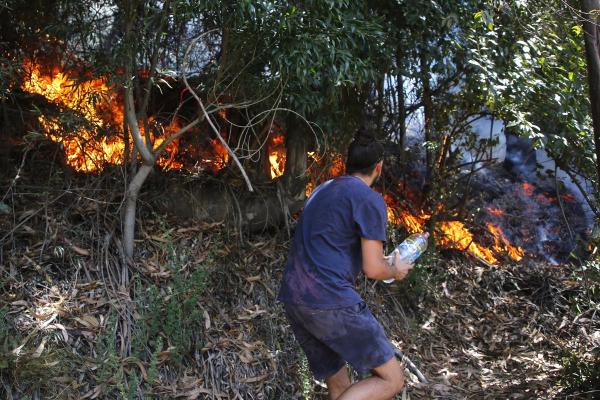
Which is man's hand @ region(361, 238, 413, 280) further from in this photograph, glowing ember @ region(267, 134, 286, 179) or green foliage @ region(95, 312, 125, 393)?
glowing ember @ region(267, 134, 286, 179)

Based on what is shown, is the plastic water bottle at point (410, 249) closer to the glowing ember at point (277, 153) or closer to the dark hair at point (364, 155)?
the dark hair at point (364, 155)

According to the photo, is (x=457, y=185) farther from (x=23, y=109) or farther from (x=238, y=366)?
(x=23, y=109)

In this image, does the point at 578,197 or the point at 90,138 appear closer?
the point at 90,138

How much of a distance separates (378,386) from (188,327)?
6.55ft

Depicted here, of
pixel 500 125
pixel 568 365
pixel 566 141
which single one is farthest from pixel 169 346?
pixel 500 125

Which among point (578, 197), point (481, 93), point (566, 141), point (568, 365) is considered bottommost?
point (568, 365)

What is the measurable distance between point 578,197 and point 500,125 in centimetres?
171

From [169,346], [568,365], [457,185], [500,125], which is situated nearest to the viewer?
[169,346]

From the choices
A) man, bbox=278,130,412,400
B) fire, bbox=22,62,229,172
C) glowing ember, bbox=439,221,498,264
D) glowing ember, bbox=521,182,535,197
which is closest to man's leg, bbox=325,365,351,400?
man, bbox=278,130,412,400

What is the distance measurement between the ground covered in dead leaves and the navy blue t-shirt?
117 centimetres

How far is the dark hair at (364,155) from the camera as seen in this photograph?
4.57 meters

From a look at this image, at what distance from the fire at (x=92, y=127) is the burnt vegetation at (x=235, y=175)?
23mm

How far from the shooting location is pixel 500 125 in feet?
36.4

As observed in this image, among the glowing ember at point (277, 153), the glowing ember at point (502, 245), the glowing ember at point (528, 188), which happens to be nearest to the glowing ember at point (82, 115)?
the glowing ember at point (277, 153)
